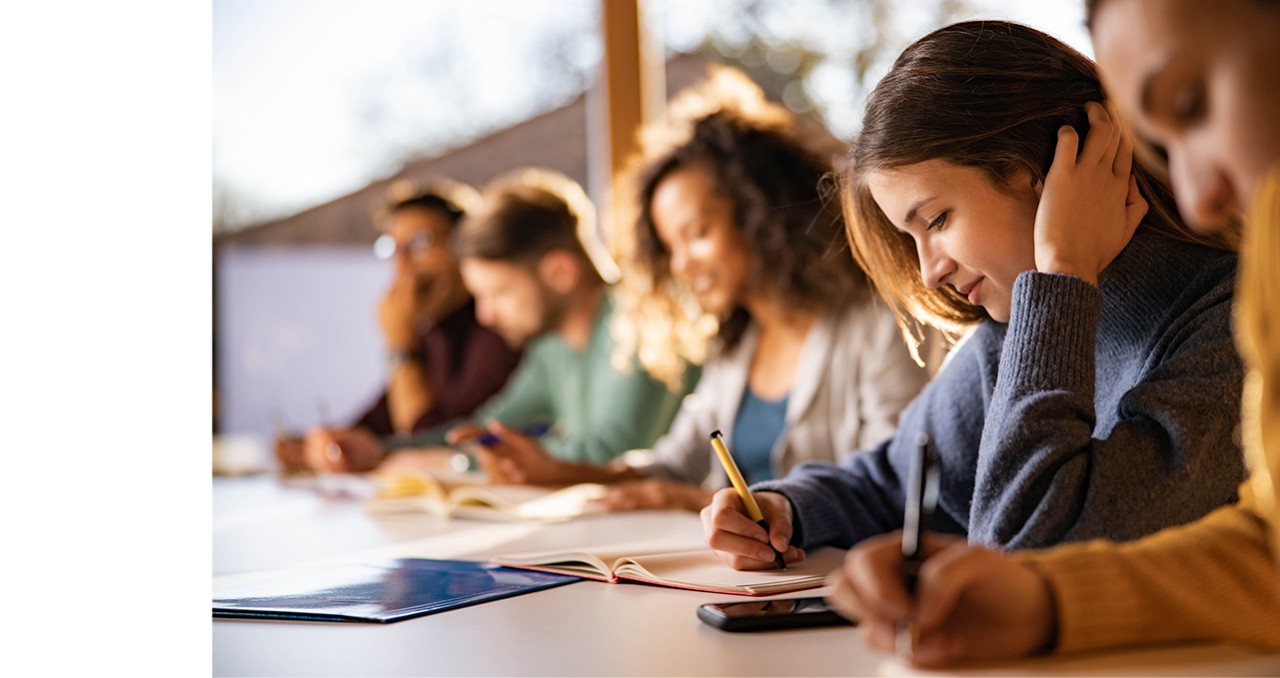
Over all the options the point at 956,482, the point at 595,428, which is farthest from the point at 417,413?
the point at 956,482

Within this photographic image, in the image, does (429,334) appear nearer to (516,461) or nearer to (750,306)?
(516,461)

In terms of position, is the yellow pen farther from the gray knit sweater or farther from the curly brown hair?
the curly brown hair

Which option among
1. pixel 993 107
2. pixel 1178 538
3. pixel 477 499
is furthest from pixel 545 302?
pixel 1178 538

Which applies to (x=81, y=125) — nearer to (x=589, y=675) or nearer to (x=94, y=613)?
(x=94, y=613)

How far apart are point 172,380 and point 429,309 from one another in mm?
2032

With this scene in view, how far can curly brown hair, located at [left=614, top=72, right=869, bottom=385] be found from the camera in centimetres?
179

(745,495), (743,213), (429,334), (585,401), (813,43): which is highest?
(813,43)

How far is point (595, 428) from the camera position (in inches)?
89.3

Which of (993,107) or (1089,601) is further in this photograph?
(993,107)

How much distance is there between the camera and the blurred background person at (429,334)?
9.18 feet

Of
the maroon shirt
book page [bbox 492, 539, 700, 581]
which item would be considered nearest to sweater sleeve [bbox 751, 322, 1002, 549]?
book page [bbox 492, 539, 700, 581]

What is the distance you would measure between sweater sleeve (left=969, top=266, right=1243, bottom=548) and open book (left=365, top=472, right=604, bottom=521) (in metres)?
0.76

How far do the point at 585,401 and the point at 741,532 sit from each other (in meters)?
1.48

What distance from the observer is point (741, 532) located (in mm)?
1023
